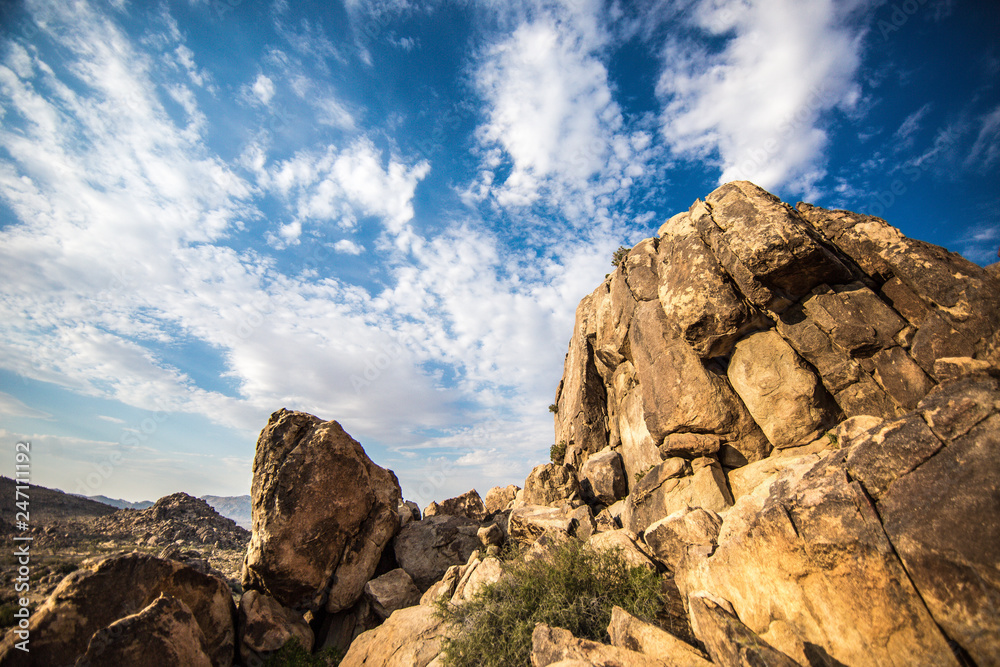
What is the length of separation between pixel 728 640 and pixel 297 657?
46.2 feet

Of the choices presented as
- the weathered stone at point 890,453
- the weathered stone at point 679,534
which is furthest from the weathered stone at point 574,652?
the weathered stone at point 890,453

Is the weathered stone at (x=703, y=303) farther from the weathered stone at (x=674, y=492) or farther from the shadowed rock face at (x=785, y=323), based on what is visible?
the weathered stone at (x=674, y=492)

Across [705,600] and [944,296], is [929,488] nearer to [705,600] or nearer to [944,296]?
[705,600]

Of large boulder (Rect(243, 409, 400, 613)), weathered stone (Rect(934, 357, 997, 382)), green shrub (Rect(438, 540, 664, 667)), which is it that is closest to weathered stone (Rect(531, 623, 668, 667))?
green shrub (Rect(438, 540, 664, 667))

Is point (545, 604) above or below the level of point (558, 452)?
below

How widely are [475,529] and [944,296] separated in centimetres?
2231

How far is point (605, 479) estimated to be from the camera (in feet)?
77.3

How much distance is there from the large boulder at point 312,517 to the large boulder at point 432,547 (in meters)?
0.97

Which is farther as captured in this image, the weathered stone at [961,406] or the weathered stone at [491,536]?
the weathered stone at [491,536]

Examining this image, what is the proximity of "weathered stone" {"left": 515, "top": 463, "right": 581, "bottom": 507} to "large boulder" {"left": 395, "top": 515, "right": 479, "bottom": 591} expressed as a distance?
5.48 meters

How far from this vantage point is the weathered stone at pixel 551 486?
23188 mm

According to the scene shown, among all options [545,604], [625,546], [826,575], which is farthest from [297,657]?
[826,575]

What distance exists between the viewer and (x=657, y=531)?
11562 mm

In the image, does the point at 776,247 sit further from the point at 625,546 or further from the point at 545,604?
the point at 545,604
